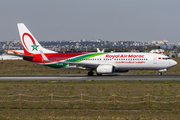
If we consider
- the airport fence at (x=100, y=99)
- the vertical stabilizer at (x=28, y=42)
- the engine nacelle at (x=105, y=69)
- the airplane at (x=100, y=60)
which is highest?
the vertical stabilizer at (x=28, y=42)

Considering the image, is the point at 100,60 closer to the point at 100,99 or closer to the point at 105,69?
the point at 105,69

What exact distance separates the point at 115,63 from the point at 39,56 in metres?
15.7

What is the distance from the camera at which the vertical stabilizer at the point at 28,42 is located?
186 feet

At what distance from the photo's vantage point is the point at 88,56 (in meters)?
53.3

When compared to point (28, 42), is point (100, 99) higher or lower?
lower

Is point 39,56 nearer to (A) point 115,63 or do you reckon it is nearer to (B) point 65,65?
(B) point 65,65

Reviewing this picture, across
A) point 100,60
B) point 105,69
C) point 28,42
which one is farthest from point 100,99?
point 28,42

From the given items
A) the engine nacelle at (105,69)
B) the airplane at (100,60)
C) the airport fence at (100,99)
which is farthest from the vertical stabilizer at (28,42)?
the airport fence at (100,99)

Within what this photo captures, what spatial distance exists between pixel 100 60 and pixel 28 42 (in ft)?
53.4

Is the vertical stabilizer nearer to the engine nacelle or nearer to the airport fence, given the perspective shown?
the engine nacelle

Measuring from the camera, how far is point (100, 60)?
52.4 meters

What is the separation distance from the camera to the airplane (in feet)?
164

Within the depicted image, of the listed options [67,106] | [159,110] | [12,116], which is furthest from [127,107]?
[12,116]

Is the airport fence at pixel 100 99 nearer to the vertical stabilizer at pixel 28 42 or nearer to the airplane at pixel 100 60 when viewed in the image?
the airplane at pixel 100 60
